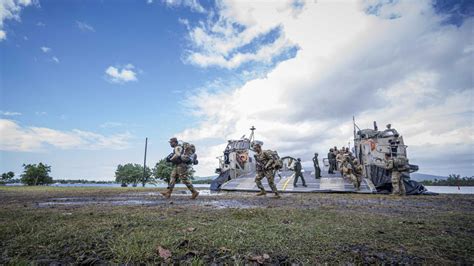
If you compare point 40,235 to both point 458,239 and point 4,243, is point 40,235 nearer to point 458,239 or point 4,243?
point 4,243

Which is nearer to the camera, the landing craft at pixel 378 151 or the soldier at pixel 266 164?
the soldier at pixel 266 164

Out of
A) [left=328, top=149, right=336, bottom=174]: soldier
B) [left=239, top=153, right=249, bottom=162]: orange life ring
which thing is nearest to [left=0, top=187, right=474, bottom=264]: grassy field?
[left=328, top=149, right=336, bottom=174]: soldier

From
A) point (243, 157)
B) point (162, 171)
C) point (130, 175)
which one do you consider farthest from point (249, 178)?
point (130, 175)

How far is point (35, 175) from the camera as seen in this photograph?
33438 millimetres

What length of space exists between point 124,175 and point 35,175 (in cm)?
1188

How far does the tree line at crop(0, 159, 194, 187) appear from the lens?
3338 cm

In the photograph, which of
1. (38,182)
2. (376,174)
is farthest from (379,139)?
(38,182)

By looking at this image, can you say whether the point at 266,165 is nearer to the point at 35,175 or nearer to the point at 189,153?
the point at 189,153

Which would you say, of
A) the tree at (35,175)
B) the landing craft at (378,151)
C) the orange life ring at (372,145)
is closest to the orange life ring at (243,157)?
the landing craft at (378,151)

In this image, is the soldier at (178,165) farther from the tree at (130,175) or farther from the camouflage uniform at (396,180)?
the tree at (130,175)

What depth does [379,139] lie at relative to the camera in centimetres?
1728

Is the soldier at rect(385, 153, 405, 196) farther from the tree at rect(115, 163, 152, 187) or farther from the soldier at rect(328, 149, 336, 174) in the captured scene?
the tree at rect(115, 163, 152, 187)

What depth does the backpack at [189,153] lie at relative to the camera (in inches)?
395

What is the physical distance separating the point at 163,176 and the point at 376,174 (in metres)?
31.5
